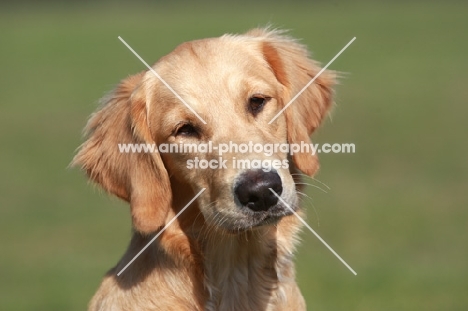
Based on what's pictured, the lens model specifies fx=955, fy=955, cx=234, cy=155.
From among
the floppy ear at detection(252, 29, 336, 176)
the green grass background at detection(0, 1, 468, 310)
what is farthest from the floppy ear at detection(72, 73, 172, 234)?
the green grass background at detection(0, 1, 468, 310)

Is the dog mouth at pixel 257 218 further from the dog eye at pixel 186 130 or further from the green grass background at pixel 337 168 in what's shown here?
the green grass background at pixel 337 168

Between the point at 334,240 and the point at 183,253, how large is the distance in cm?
673

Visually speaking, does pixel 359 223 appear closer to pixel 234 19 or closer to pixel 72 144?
pixel 72 144

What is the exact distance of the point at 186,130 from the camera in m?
5.82

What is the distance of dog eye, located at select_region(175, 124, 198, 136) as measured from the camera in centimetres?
580

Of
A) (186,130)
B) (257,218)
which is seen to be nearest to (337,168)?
(186,130)

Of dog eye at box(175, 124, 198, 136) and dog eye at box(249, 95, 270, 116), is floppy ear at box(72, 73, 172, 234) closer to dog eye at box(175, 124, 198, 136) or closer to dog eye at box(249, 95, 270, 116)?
dog eye at box(175, 124, 198, 136)

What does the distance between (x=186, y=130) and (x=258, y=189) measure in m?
0.82

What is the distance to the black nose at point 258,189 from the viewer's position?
17.1 feet

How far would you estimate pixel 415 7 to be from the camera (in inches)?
1909

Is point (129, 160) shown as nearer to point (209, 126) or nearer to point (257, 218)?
point (209, 126)

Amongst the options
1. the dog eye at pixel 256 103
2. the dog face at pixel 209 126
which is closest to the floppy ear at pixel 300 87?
the dog face at pixel 209 126

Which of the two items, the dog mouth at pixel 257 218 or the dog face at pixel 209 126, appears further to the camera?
the dog face at pixel 209 126

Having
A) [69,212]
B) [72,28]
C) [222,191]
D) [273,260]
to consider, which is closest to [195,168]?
[222,191]
